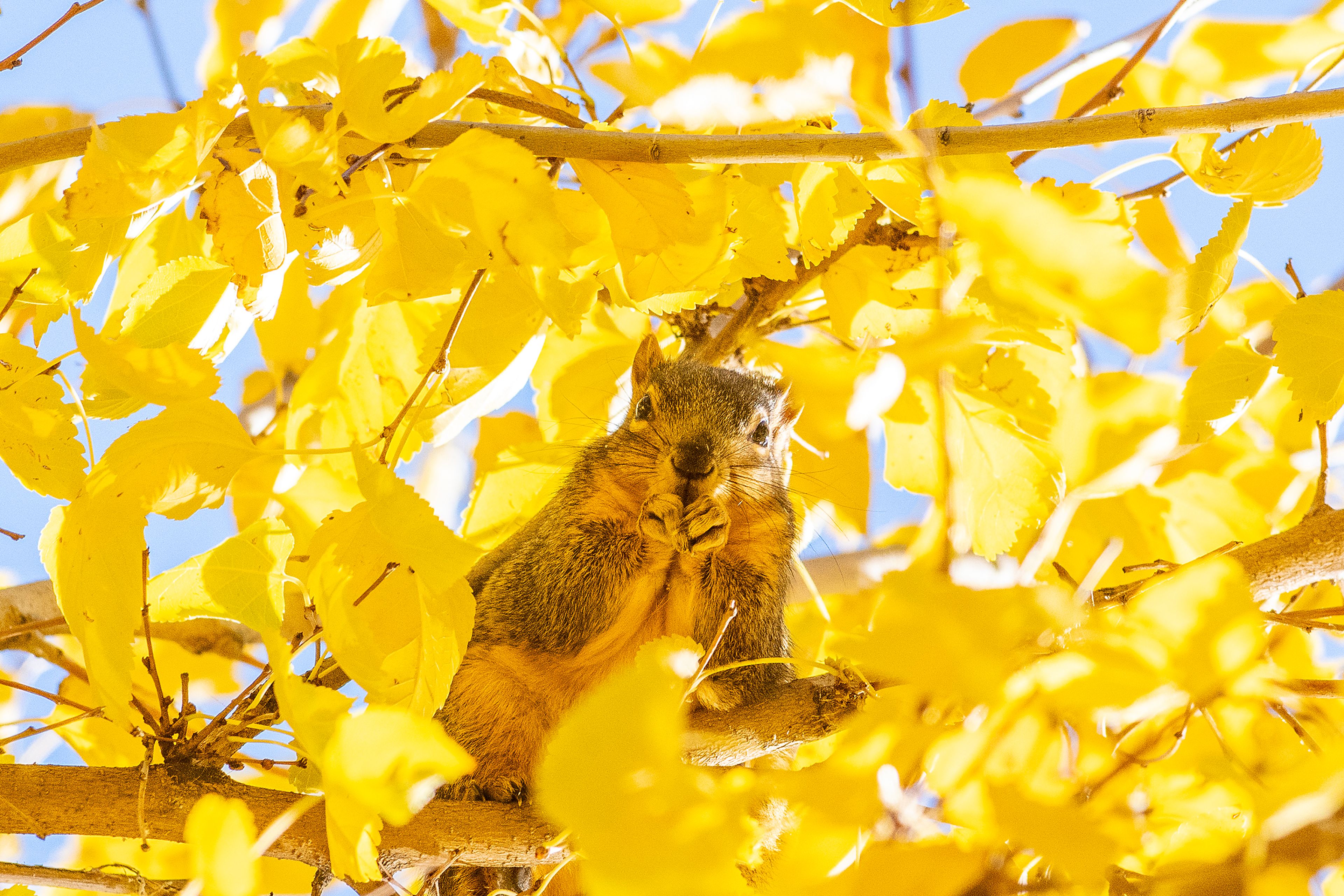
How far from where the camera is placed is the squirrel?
1769 mm

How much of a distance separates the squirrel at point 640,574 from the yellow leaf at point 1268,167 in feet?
2.99

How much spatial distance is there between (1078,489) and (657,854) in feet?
1.62

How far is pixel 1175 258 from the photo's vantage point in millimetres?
1596

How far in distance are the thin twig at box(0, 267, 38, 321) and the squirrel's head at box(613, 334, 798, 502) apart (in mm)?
1051

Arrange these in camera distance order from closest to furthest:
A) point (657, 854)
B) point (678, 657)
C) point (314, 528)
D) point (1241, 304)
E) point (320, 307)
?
point (657, 854)
point (678, 657)
point (314, 528)
point (1241, 304)
point (320, 307)

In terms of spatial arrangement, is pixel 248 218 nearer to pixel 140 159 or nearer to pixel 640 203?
pixel 140 159

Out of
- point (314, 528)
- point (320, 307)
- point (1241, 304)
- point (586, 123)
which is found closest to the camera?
point (586, 123)

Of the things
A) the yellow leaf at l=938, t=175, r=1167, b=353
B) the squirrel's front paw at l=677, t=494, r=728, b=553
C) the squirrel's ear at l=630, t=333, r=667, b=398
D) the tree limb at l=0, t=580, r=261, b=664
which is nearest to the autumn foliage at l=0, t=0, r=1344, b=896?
the yellow leaf at l=938, t=175, r=1167, b=353

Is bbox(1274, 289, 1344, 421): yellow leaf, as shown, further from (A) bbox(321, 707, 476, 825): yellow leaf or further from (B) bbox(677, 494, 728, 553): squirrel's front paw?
(B) bbox(677, 494, 728, 553): squirrel's front paw

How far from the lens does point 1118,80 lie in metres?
1.43

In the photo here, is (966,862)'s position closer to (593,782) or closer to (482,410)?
(593,782)

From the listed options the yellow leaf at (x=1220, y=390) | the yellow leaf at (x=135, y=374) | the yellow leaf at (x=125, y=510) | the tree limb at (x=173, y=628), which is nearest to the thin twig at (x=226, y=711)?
the yellow leaf at (x=125, y=510)

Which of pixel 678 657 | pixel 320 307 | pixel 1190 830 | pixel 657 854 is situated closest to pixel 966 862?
pixel 657 854

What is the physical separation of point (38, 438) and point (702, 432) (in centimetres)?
124
